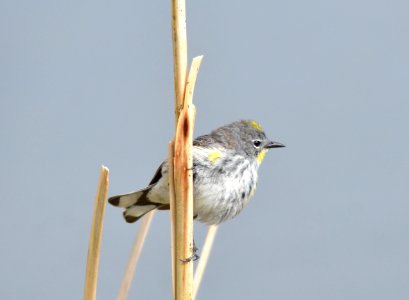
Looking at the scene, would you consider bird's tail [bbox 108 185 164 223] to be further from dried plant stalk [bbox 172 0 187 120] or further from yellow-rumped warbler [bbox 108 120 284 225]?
dried plant stalk [bbox 172 0 187 120]

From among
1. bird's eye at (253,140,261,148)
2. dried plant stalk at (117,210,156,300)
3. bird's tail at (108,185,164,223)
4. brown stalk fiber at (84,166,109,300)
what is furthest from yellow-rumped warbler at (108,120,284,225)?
brown stalk fiber at (84,166,109,300)

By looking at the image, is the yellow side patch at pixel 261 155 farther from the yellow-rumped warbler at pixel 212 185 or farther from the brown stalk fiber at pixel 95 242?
the brown stalk fiber at pixel 95 242

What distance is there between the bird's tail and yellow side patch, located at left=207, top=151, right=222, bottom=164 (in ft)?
0.93

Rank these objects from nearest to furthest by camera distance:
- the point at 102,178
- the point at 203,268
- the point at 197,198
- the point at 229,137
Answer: the point at 102,178
the point at 203,268
the point at 197,198
the point at 229,137

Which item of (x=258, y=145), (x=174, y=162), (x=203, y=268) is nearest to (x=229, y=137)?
(x=258, y=145)

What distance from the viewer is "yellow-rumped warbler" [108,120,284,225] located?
2799 millimetres

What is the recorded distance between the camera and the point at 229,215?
293 cm

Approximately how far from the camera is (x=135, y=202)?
2.80 metres

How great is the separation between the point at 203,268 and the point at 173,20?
948 mm

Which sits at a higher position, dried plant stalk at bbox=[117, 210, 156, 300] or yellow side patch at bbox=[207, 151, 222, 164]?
yellow side patch at bbox=[207, 151, 222, 164]

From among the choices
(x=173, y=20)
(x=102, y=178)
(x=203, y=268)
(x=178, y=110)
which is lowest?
(x=203, y=268)

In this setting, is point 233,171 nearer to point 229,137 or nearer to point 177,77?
point 229,137

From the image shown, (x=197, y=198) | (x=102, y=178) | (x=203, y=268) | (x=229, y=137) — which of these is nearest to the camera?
(x=102, y=178)

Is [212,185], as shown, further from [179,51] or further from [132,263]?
[179,51]
